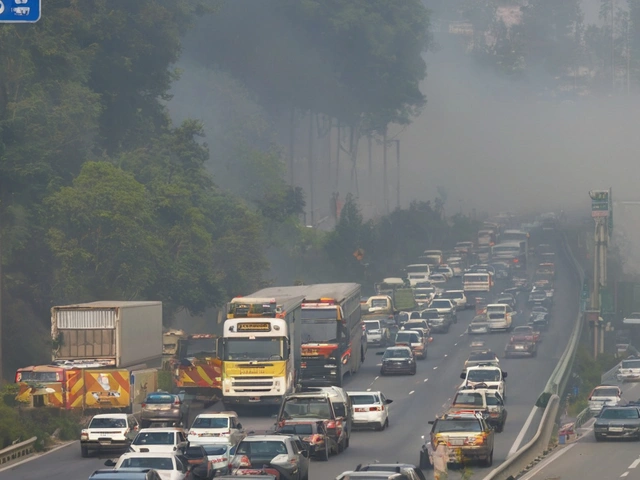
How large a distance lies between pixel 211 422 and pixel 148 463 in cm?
990

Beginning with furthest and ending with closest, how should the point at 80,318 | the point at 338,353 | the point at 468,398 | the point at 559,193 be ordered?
1. the point at 559,193
2. the point at 338,353
3. the point at 80,318
4. the point at 468,398

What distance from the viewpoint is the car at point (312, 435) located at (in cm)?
3734

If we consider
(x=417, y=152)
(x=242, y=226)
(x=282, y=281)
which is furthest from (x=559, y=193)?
(x=242, y=226)

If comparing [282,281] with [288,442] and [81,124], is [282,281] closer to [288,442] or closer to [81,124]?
[81,124]

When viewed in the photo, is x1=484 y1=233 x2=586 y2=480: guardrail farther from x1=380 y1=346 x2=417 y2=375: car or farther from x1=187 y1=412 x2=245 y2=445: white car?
x1=187 y1=412 x2=245 y2=445: white car

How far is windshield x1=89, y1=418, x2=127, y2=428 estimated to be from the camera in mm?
39375

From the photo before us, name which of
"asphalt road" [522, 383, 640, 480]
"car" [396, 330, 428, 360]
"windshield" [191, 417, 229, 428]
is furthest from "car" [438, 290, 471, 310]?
"windshield" [191, 417, 229, 428]

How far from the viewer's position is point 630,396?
226ft

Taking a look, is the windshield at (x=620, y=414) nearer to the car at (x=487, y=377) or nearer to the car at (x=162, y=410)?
the car at (x=487, y=377)

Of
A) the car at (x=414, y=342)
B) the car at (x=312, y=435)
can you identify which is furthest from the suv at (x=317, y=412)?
the car at (x=414, y=342)

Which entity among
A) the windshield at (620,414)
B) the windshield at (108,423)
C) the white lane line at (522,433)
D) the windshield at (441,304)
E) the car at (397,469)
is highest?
the windshield at (441,304)

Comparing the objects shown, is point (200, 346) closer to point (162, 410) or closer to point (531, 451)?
point (162, 410)

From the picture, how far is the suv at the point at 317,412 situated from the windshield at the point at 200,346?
14723 millimetres

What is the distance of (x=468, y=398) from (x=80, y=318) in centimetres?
1468
